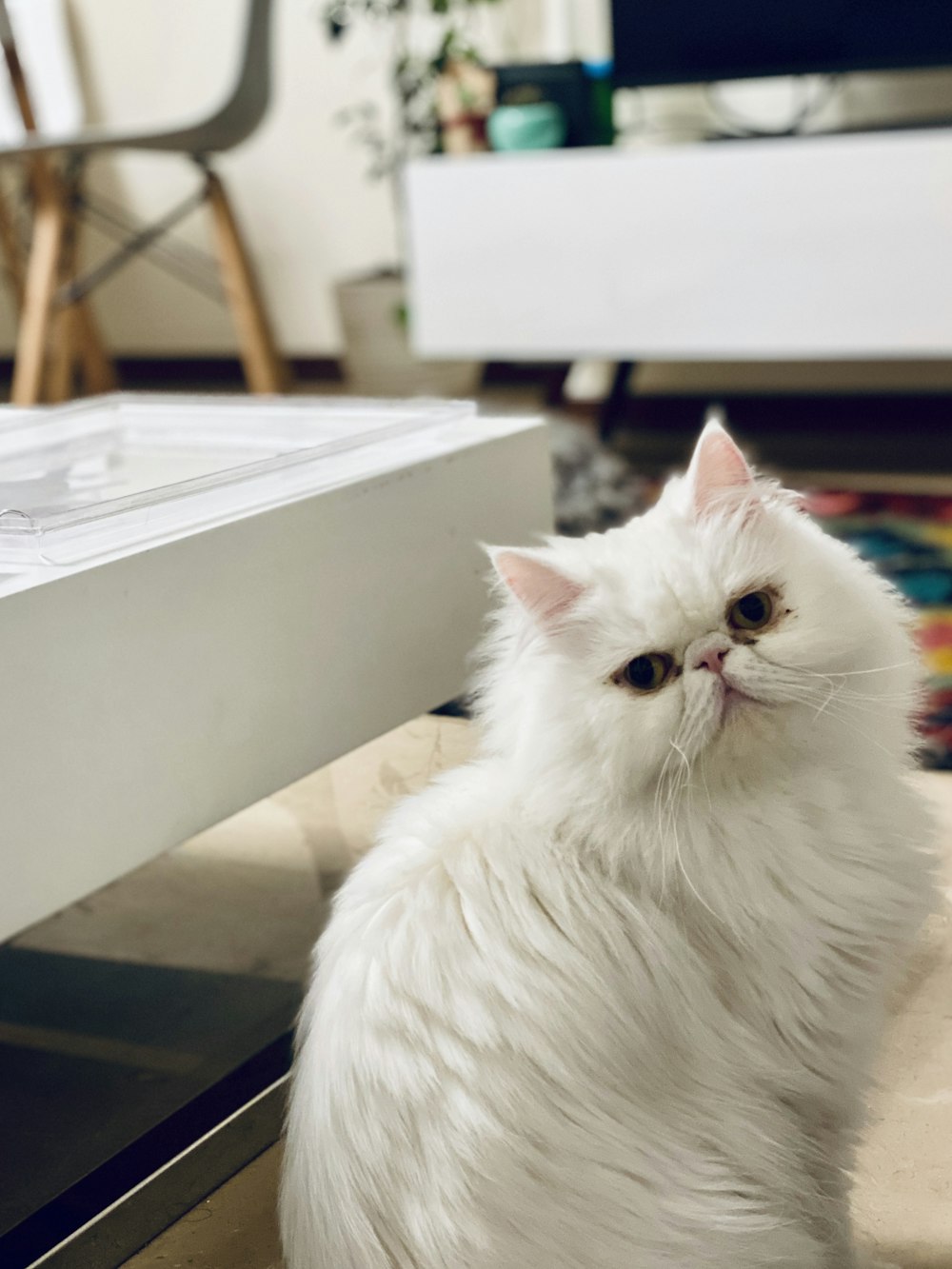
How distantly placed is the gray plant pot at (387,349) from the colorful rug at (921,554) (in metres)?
1.09

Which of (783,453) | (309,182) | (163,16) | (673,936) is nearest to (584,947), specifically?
(673,936)

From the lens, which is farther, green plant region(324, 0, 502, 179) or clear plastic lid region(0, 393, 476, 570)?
green plant region(324, 0, 502, 179)

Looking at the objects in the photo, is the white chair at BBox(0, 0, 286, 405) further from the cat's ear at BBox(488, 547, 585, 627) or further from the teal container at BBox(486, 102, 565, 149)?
the cat's ear at BBox(488, 547, 585, 627)

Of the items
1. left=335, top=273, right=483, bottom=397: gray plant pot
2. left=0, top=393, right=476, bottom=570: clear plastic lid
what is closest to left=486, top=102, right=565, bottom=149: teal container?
left=335, top=273, right=483, bottom=397: gray plant pot

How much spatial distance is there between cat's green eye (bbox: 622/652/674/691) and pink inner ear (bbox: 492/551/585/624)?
4 centimetres

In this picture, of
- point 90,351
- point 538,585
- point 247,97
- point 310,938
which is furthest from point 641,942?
point 90,351

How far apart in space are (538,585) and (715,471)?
0.12 metres

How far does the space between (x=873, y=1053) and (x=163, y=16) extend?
3.68 meters

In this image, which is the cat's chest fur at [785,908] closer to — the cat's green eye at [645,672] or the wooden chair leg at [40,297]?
the cat's green eye at [645,672]

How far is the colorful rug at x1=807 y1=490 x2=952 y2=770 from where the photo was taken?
1541mm

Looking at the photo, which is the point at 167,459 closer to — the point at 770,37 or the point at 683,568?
the point at 683,568

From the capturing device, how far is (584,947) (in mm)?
626

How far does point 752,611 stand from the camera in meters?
0.65

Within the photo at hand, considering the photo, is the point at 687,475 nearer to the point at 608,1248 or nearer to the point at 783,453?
the point at 608,1248
